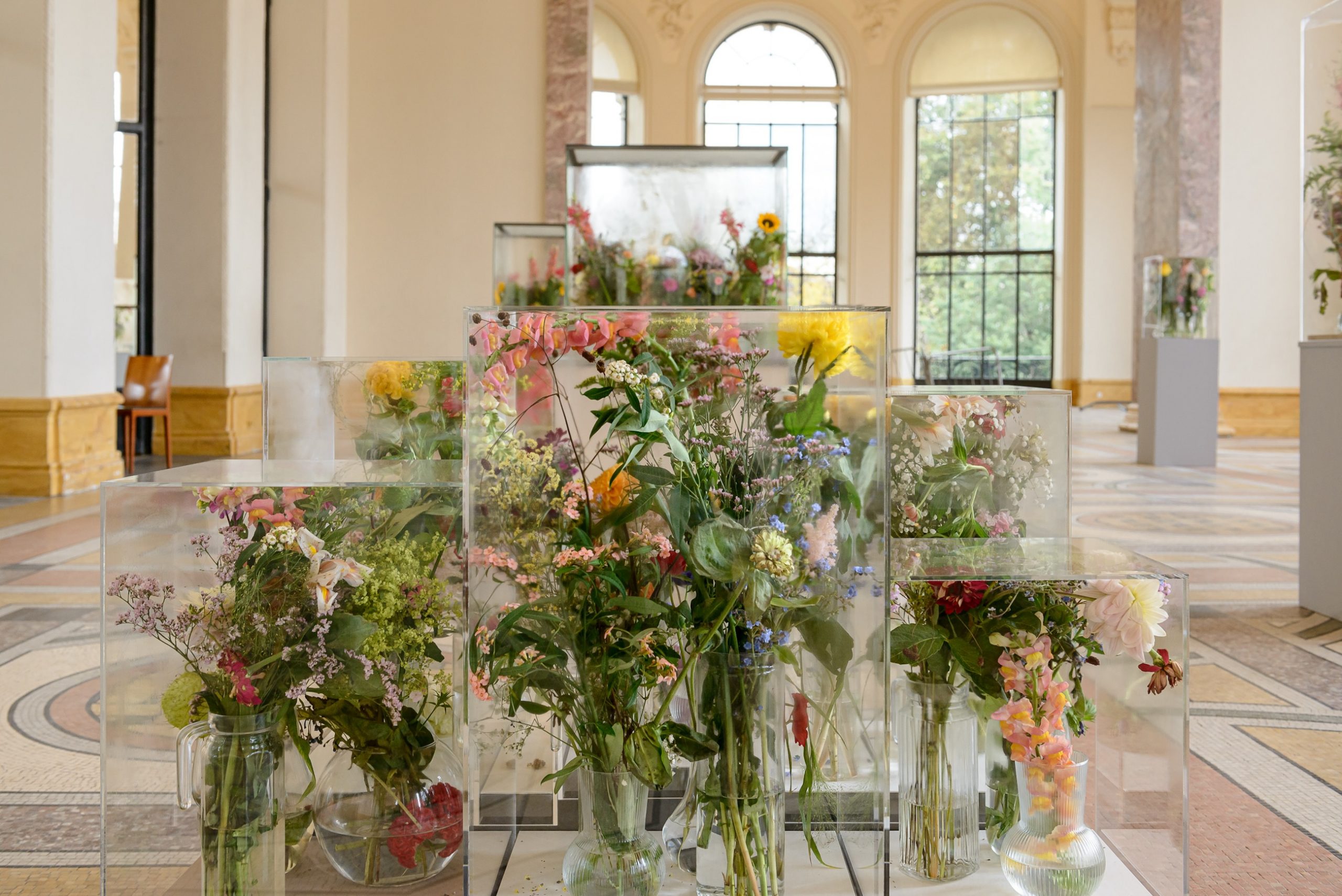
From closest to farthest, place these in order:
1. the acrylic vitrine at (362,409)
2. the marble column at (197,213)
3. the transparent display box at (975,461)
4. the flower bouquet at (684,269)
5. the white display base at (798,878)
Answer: the white display base at (798,878), the transparent display box at (975,461), the acrylic vitrine at (362,409), the flower bouquet at (684,269), the marble column at (197,213)

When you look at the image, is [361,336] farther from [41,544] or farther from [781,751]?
[781,751]

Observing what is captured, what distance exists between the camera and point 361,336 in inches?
439

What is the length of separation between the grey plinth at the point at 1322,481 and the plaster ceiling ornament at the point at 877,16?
50.7 ft

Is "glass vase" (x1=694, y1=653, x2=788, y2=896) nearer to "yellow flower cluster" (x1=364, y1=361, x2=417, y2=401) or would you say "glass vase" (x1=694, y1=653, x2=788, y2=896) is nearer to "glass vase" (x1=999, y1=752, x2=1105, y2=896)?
"glass vase" (x1=999, y1=752, x2=1105, y2=896)

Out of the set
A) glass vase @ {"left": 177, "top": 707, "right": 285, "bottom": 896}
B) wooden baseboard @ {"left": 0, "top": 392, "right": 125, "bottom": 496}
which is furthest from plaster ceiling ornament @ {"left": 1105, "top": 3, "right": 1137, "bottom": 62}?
glass vase @ {"left": 177, "top": 707, "right": 285, "bottom": 896}

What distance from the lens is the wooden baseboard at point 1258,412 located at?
42.5 ft

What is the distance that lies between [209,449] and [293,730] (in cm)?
870

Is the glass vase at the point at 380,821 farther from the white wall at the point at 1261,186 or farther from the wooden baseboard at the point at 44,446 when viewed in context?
the white wall at the point at 1261,186

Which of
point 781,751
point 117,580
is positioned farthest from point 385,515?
point 781,751

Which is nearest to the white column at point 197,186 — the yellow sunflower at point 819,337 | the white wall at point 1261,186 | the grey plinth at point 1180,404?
the grey plinth at point 1180,404

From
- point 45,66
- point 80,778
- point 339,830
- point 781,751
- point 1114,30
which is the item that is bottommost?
point 80,778

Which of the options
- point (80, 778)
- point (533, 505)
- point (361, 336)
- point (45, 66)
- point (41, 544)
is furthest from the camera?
point (361, 336)

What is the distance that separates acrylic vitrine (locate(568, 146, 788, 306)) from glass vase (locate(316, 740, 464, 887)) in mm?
5019

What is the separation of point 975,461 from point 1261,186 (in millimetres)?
12798
